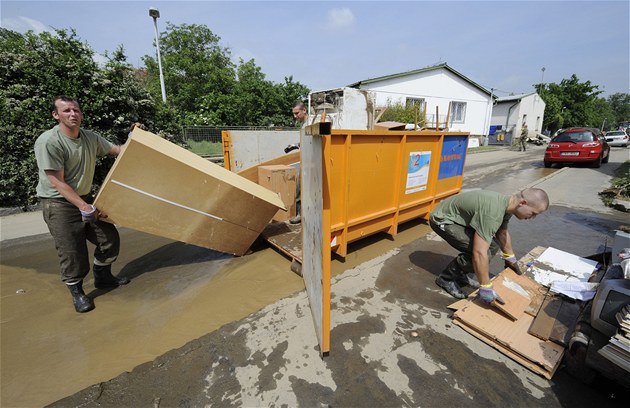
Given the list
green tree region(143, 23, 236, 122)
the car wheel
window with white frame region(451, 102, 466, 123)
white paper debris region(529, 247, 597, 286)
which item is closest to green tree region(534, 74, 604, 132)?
window with white frame region(451, 102, 466, 123)

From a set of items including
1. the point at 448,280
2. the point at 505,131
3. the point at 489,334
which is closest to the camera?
the point at 489,334

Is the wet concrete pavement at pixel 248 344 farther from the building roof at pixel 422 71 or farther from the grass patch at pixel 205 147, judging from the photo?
the building roof at pixel 422 71

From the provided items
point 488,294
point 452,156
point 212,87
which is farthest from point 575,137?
point 212,87

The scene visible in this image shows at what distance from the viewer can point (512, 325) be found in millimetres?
2277

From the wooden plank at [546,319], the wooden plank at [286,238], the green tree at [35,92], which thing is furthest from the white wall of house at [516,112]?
the green tree at [35,92]

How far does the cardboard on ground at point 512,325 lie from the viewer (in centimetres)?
198

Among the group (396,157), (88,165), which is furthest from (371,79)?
(88,165)

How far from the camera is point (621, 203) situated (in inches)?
227

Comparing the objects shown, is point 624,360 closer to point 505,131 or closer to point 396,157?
point 396,157

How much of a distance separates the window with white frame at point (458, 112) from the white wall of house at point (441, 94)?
0.24 feet

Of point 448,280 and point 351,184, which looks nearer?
point 448,280

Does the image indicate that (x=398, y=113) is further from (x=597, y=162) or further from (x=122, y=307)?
(x=122, y=307)

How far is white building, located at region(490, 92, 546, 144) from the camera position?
26.3 m

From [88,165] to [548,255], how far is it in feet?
17.8
